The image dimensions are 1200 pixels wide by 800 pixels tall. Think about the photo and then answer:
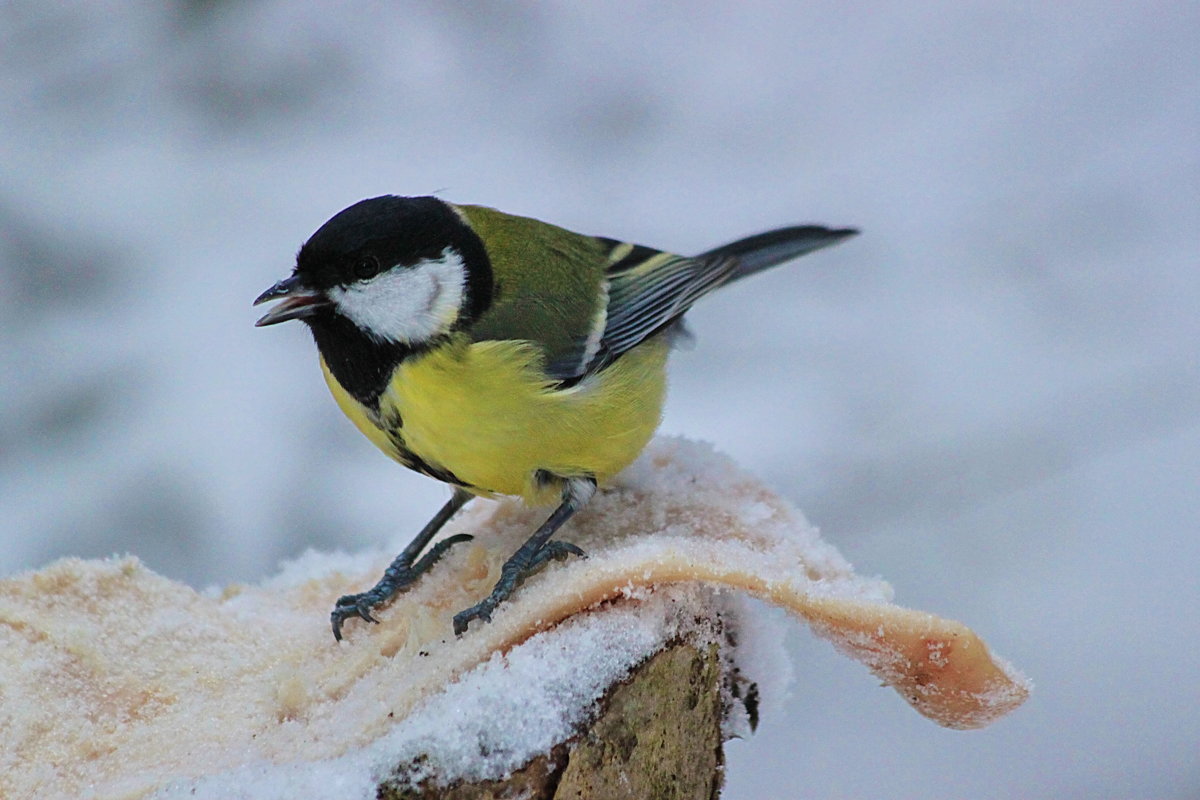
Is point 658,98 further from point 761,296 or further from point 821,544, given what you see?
point 821,544

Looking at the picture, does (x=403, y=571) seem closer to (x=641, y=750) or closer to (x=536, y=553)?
(x=536, y=553)

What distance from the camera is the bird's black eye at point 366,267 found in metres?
1.53

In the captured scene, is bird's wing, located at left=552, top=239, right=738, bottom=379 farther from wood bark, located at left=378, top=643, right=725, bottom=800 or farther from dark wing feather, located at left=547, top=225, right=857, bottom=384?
wood bark, located at left=378, top=643, right=725, bottom=800

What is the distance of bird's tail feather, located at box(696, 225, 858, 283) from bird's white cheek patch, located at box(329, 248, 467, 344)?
28.6 inches

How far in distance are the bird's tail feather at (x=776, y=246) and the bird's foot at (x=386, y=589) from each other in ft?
2.61

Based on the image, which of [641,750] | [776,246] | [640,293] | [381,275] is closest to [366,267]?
[381,275]


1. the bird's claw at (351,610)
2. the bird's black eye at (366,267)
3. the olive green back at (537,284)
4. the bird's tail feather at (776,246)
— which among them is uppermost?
the bird's tail feather at (776,246)

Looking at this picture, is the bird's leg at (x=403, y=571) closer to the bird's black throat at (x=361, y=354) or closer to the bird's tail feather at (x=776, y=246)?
the bird's black throat at (x=361, y=354)

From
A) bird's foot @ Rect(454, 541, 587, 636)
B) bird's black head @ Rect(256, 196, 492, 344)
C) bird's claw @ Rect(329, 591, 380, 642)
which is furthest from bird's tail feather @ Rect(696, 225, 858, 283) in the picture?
bird's claw @ Rect(329, 591, 380, 642)

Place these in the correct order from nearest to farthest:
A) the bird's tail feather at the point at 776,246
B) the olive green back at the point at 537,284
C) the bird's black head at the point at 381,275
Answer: the bird's black head at the point at 381,275
the olive green back at the point at 537,284
the bird's tail feather at the point at 776,246

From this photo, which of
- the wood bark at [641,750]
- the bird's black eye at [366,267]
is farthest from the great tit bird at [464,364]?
the wood bark at [641,750]

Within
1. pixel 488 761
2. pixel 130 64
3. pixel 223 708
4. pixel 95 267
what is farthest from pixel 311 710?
pixel 130 64

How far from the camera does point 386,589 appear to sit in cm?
164

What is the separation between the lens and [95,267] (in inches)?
121
